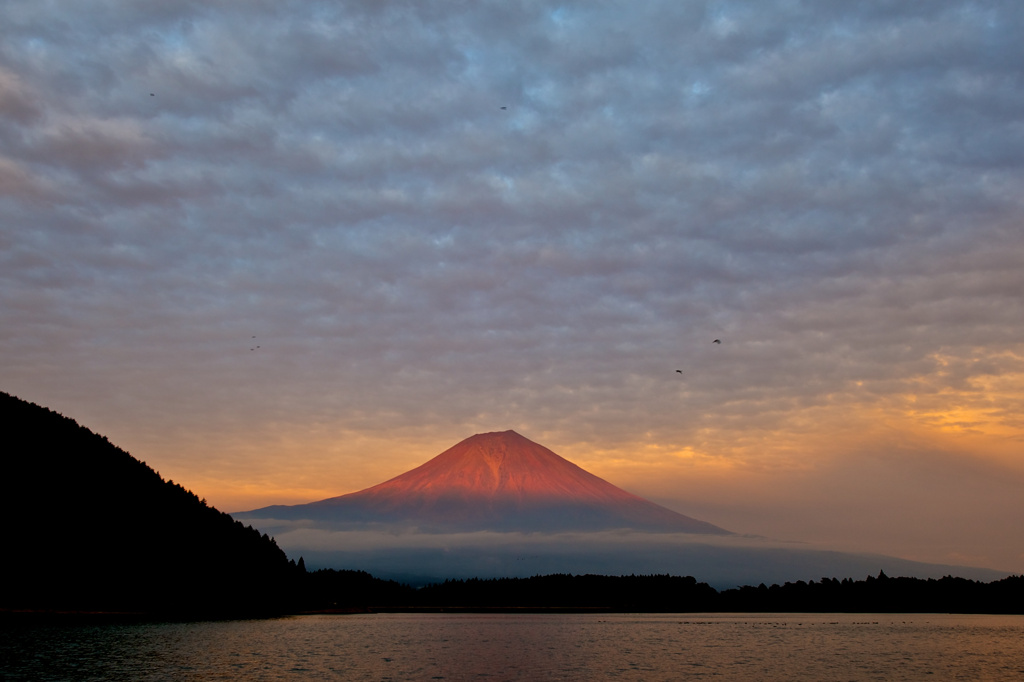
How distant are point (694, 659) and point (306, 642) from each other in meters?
55.3

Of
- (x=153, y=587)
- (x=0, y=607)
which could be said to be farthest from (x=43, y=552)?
(x=153, y=587)

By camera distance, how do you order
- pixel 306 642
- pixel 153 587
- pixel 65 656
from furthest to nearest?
pixel 153 587
pixel 306 642
pixel 65 656

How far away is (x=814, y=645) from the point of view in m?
120

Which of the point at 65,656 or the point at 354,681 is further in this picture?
the point at 65,656

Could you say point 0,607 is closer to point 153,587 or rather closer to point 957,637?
point 153,587

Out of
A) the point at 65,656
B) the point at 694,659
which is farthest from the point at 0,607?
the point at 694,659

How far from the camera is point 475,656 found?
95188mm

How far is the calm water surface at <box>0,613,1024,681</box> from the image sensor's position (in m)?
73.5

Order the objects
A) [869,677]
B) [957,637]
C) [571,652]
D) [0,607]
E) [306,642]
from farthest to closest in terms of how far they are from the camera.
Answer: [0,607]
[957,637]
[306,642]
[571,652]
[869,677]

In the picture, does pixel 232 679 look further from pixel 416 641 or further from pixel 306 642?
pixel 416 641

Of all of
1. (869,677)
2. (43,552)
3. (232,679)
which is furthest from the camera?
(43,552)

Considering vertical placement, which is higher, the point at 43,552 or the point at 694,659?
the point at 43,552

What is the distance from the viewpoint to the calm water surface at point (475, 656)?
73500 mm

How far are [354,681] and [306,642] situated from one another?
5264 cm
